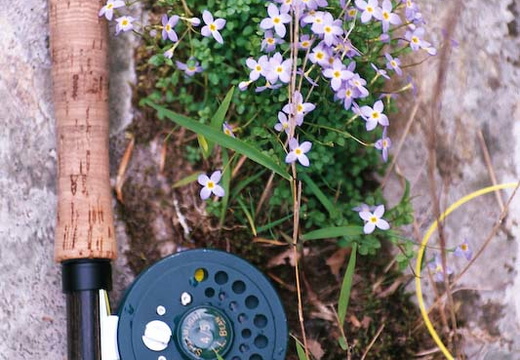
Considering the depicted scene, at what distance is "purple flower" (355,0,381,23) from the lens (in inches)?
61.4

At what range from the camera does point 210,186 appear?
1.69 meters

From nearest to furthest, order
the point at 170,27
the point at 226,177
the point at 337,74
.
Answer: the point at 337,74 < the point at 170,27 < the point at 226,177

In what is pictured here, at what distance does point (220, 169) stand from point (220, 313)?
0.35 m

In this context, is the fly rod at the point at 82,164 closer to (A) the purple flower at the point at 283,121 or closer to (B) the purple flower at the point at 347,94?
(A) the purple flower at the point at 283,121

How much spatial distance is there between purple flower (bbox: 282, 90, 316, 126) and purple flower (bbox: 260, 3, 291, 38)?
0.13m

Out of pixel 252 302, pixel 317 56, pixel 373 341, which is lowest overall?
pixel 373 341

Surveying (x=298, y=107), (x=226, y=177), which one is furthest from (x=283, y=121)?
(x=226, y=177)

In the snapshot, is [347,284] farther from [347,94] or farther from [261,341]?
[347,94]

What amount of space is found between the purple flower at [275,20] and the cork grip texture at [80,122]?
38cm

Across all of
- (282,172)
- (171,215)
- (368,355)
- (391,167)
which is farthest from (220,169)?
(368,355)

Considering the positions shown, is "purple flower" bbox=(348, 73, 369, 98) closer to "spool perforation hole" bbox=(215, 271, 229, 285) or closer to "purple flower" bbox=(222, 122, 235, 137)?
"purple flower" bbox=(222, 122, 235, 137)

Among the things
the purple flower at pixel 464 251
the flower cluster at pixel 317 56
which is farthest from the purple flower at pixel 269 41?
the purple flower at pixel 464 251

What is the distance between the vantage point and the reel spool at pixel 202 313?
1.67 m

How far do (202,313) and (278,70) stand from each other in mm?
556
